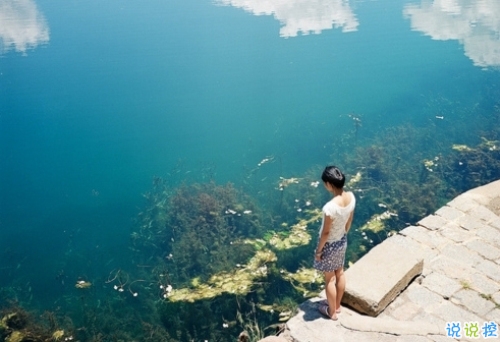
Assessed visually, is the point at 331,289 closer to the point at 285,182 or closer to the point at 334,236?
the point at 334,236

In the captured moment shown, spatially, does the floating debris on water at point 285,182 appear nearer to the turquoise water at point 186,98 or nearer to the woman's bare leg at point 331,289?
the turquoise water at point 186,98

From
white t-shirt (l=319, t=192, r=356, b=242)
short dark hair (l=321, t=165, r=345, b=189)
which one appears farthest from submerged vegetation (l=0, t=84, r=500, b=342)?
short dark hair (l=321, t=165, r=345, b=189)

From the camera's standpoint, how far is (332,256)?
174 inches

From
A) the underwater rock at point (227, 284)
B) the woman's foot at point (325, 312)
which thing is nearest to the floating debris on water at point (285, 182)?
the underwater rock at point (227, 284)

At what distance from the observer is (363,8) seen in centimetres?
2253

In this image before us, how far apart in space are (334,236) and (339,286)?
57cm

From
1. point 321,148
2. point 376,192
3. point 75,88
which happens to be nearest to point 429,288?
point 376,192

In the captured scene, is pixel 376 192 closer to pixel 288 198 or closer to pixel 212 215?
pixel 288 198

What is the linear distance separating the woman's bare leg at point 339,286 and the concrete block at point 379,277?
17cm

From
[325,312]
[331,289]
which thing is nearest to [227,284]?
[325,312]

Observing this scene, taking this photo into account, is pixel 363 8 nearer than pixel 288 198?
No

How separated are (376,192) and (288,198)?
1796mm

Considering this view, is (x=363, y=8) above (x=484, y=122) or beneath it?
above

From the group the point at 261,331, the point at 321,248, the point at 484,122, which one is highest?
the point at 321,248
